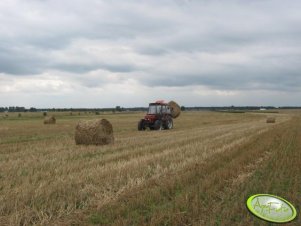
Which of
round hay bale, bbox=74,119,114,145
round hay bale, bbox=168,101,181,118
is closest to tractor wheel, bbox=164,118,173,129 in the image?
round hay bale, bbox=74,119,114,145

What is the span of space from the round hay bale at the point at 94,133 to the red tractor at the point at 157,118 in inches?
336

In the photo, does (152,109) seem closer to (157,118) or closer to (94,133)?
(157,118)

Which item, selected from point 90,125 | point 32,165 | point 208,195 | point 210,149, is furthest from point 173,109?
point 208,195

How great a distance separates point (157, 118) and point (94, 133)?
952 cm

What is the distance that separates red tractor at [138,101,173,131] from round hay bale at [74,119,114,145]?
853 centimetres

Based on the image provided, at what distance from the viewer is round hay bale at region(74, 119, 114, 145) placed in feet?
47.4

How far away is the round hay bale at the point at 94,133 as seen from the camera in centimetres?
1445

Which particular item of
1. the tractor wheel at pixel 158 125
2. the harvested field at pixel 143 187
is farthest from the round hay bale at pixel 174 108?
the harvested field at pixel 143 187

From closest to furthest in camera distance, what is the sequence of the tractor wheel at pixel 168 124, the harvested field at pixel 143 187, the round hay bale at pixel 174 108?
the harvested field at pixel 143 187 → the tractor wheel at pixel 168 124 → the round hay bale at pixel 174 108

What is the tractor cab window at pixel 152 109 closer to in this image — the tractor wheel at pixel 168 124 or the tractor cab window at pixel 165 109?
the tractor cab window at pixel 165 109

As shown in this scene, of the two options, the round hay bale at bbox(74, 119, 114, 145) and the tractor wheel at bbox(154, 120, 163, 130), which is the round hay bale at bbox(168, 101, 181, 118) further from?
the round hay bale at bbox(74, 119, 114, 145)

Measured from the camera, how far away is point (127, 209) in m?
5.28

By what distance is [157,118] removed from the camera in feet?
77.6

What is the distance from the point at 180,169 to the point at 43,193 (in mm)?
3235
